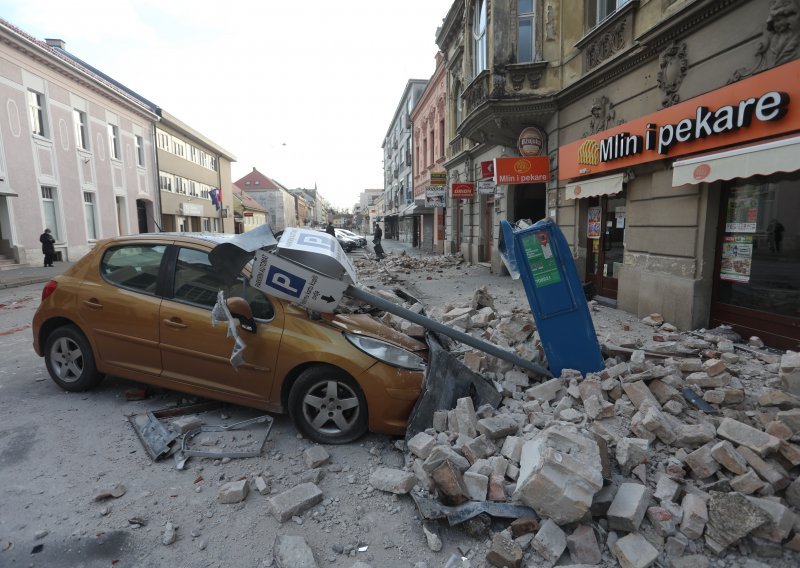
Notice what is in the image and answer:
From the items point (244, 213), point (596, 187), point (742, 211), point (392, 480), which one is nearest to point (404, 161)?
point (244, 213)

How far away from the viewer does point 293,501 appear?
275 centimetres

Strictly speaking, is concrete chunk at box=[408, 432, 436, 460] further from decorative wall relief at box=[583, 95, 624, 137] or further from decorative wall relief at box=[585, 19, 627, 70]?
decorative wall relief at box=[585, 19, 627, 70]

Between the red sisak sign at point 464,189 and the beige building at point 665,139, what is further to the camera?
the red sisak sign at point 464,189

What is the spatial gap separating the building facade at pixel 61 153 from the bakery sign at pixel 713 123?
14731mm

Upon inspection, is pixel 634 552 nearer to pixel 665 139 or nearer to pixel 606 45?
pixel 665 139

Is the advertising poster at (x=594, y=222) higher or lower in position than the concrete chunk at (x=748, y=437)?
higher

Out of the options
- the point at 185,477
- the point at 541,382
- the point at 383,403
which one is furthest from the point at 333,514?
the point at 541,382

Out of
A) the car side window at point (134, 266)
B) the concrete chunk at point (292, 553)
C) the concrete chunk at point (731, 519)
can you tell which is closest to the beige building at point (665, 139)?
the concrete chunk at point (731, 519)

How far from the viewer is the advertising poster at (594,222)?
9.44 m

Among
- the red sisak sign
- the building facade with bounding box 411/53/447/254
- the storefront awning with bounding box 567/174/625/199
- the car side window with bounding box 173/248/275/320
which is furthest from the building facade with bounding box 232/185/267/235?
the car side window with bounding box 173/248/275/320

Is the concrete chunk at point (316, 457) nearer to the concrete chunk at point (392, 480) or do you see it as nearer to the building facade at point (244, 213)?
the concrete chunk at point (392, 480)

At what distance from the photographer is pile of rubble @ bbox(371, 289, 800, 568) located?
2314 millimetres

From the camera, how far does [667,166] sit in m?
6.97

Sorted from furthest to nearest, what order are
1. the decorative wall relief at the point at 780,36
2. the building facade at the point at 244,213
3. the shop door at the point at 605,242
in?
the building facade at the point at 244,213 < the shop door at the point at 605,242 < the decorative wall relief at the point at 780,36
